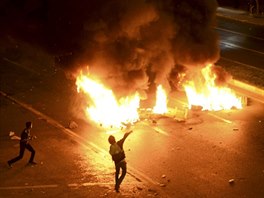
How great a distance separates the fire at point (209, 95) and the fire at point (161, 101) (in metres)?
0.87

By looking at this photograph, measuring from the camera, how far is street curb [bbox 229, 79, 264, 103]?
18.6m

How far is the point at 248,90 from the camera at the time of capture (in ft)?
63.1

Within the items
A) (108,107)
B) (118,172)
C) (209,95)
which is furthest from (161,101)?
(118,172)

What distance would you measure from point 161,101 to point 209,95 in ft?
5.27

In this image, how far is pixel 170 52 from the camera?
17.5 m

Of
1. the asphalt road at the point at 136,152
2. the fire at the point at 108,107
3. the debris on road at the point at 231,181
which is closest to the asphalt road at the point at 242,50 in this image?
the asphalt road at the point at 136,152

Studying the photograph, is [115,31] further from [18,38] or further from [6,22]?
[18,38]

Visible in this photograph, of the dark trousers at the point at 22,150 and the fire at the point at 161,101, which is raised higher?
the fire at the point at 161,101

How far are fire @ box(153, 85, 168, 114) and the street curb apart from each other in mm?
3219

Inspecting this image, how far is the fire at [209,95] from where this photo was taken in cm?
1748

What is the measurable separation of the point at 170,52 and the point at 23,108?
494 cm

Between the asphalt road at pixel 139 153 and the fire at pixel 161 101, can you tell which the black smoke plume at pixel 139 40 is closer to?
the fire at pixel 161 101

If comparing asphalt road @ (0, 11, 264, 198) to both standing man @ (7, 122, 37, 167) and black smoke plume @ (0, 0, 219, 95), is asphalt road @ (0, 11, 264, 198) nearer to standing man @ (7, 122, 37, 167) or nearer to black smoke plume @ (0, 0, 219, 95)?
standing man @ (7, 122, 37, 167)

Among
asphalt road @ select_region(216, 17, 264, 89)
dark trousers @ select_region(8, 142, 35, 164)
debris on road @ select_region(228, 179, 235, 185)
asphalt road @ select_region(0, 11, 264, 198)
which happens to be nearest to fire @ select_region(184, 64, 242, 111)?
asphalt road @ select_region(0, 11, 264, 198)
